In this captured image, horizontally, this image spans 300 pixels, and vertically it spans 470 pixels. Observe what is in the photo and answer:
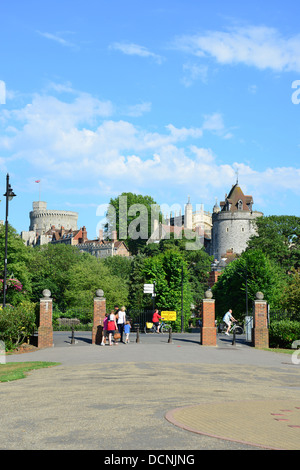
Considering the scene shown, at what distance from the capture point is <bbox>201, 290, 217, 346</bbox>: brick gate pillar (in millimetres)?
28900

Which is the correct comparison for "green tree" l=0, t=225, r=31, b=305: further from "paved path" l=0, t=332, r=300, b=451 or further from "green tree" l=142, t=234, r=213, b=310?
"green tree" l=142, t=234, r=213, b=310

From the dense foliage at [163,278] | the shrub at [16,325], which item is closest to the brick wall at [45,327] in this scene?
the shrub at [16,325]

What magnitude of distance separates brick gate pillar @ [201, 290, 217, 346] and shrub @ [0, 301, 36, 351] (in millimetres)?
8495

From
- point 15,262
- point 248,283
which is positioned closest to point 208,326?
point 15,262

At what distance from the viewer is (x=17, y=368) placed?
18.2 meters

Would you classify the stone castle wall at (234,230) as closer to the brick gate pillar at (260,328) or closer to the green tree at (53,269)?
the green tree at (53,269)

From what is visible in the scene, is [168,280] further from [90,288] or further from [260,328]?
[260,328]

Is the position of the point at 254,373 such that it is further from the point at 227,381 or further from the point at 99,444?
the point at 99,444

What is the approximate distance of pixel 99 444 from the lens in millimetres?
7602

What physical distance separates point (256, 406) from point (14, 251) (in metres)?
49.2

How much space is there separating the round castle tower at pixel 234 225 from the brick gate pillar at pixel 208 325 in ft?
301

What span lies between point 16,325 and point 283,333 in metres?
13.6

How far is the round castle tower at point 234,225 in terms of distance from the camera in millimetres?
121750
